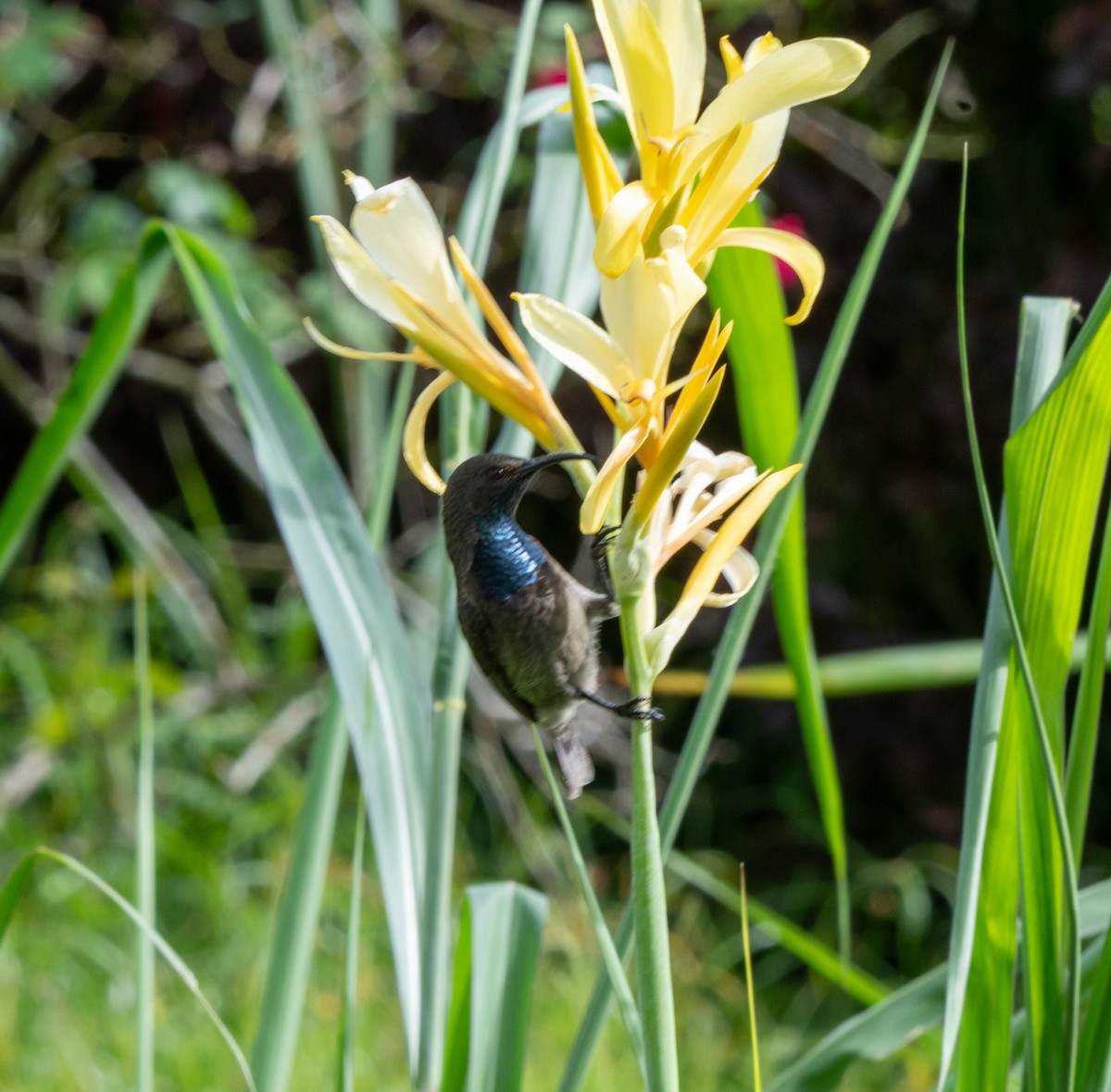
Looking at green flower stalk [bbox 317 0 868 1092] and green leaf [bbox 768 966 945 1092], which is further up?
green flower stalk [bbox 317 0 868 1092]

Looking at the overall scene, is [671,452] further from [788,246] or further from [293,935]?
[293,935]

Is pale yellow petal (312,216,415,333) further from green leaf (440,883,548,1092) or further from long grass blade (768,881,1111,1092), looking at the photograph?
long grass blade (768,881,1111,1092)

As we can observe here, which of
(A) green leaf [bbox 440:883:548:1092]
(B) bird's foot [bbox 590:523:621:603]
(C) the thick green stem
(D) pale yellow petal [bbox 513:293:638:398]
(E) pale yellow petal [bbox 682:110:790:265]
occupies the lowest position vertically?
(A) green leaf [bbox 440:883:548:1092]

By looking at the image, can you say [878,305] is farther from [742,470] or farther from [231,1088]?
[742,470]

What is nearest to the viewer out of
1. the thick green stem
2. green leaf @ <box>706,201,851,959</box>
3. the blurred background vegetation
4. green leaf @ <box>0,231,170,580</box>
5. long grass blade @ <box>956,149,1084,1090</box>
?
the thick green stem

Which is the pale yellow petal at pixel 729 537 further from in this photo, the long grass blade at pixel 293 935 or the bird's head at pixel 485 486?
the long grass blade at pixel 293 935

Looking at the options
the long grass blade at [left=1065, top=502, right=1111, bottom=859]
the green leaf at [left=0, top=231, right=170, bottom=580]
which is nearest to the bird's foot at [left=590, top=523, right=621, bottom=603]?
the long grass blade at [left=1065, top=502, right=1111, bottom=859]

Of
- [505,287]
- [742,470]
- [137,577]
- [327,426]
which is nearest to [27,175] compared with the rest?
[327,426]
